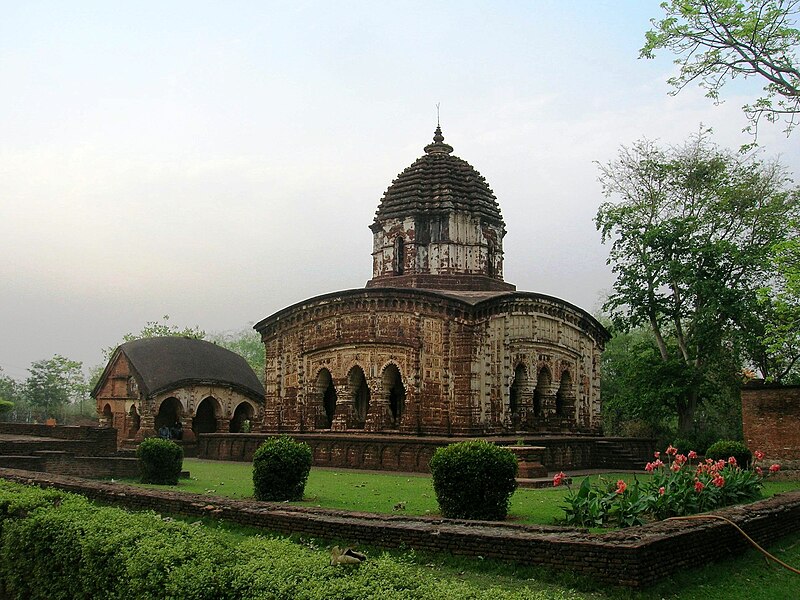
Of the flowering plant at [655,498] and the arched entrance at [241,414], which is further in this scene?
the arched entrance at [241,414]

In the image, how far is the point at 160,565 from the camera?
21.2 ft

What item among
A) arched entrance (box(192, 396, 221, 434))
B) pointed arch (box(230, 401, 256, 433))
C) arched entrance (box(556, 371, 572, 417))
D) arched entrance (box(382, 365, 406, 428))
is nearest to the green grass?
arched entrance (box(382, 365, 406, 428))

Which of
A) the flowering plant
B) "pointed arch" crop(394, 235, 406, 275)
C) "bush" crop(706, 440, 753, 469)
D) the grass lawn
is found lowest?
the grass lawn

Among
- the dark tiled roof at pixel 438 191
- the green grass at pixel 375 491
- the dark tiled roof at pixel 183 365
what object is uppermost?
the dark tiled roof at pixel 438 191

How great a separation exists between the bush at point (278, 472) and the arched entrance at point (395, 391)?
9144 mm

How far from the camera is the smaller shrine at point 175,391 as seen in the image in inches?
1136

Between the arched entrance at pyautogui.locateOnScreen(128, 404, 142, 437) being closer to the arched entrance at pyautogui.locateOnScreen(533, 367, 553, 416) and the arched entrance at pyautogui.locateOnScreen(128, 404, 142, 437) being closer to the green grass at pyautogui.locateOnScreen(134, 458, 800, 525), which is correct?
the green grass at pyautogui.locateOnScreen(134, 458, 800, 525)

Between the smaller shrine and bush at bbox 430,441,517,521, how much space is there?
62.5 ft

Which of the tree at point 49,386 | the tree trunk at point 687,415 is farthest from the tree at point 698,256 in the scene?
the tree at point 49,386

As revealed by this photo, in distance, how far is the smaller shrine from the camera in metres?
28.9

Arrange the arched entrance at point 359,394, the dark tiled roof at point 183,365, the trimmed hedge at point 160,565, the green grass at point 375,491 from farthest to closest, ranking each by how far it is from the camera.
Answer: the dark tiled roof at point 183,365 → the arched entrance at point 359,394 → the green grass at point 375,491 → the trimmed hedge at point 160,565

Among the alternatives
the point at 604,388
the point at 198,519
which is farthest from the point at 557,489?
the point at 604,388

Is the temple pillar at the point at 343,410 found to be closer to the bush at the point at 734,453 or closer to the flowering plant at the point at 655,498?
the bush at the point at 734,453

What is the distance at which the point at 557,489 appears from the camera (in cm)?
1450
